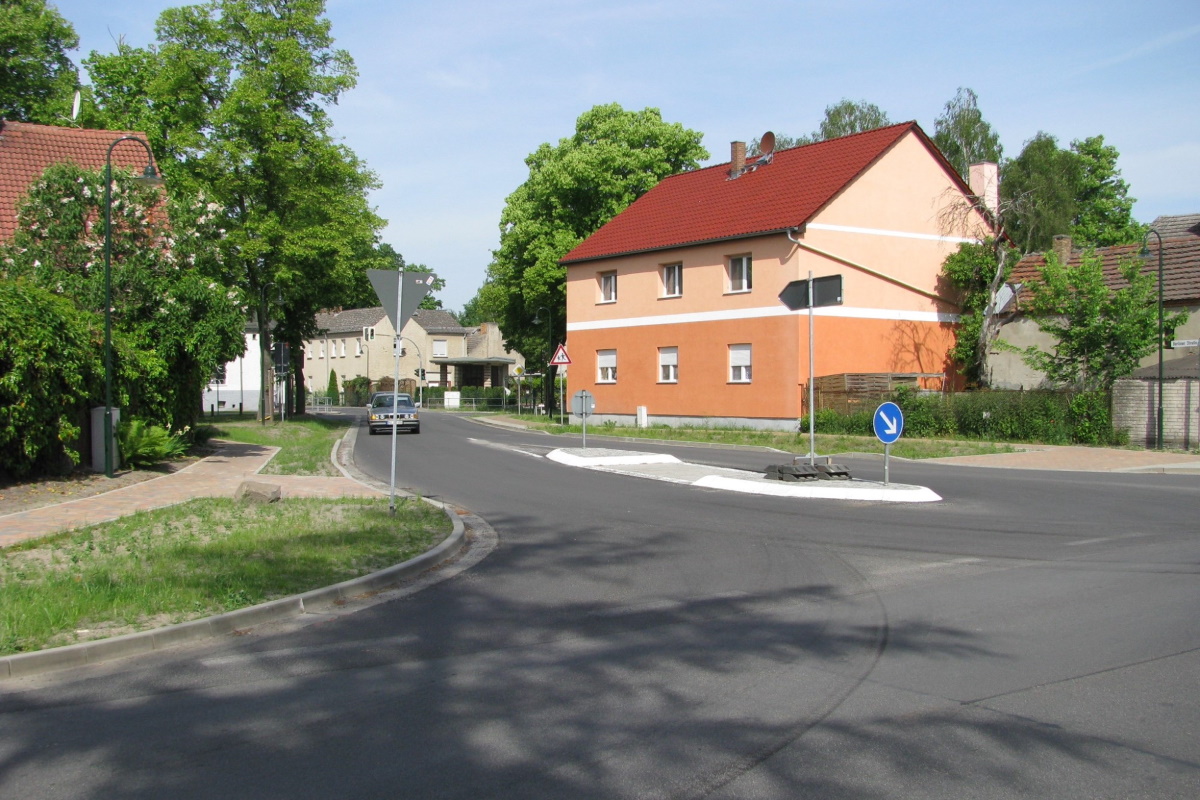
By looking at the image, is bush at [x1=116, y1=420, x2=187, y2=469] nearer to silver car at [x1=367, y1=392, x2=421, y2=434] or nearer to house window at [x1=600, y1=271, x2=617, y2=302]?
silver car at [x1=367, y1=392, x2=421, y2=434]

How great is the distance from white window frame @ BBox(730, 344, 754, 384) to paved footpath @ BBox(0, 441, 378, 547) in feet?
58.7

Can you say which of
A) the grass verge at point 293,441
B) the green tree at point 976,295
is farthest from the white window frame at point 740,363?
the grass verge at point 293,441

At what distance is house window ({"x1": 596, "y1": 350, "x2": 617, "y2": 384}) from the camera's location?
1587 inches

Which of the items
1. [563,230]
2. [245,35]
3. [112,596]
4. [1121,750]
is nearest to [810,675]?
[1121,750]

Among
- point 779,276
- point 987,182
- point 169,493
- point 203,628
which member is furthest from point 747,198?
point 203,628

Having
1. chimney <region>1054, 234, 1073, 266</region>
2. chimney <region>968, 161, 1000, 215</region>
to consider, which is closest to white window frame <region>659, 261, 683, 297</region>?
chimney <region>968, 161, 1000, 215</region>

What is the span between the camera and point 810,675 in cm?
585

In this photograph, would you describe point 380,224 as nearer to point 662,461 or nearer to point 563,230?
point 563,230

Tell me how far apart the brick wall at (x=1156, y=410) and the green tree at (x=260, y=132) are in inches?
1058

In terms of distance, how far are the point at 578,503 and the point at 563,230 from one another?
116 ft

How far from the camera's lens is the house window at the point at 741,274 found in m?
34.4

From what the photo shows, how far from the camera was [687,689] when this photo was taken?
5.60 metres

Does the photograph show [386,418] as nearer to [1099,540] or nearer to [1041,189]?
[1099,540]

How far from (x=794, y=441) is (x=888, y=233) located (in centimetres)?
1057
